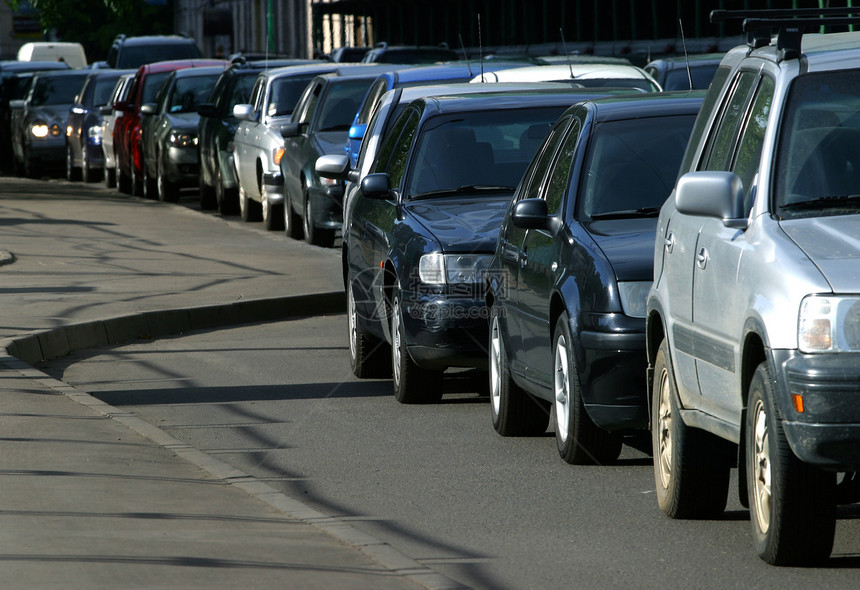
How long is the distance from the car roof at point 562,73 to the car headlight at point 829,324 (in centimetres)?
1073

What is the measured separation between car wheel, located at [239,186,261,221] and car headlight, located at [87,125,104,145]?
11095mm

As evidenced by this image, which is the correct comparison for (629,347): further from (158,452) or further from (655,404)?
(158,452)

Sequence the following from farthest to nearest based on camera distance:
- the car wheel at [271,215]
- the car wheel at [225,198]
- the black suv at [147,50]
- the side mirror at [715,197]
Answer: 1. the black suv at [147,50]
2. the car wheel at [225,198]
3. the car wheel at [271,215]
4. the side mirror at [715,197]

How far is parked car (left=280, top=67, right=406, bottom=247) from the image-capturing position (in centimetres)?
1966

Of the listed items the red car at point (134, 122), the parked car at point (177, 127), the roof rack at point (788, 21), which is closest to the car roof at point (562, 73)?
the roof rack at point (788, 21)

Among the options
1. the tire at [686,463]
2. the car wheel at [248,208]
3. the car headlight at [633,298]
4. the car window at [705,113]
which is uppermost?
the car window at [705,113]

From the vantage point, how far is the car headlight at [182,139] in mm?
27500

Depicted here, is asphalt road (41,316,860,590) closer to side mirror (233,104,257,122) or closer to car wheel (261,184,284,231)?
side mirror (233,104,257,122)

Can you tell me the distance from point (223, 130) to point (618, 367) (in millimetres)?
17288

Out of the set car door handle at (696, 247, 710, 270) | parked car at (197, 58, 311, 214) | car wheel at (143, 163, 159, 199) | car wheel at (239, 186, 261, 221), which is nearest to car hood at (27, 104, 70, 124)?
car wheel at (143, 163, 159, 199)

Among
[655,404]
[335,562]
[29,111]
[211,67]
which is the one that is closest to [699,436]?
[655,404]

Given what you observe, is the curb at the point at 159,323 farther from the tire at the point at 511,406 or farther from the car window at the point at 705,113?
the car window at the point at 705,113

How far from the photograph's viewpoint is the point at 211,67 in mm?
28828

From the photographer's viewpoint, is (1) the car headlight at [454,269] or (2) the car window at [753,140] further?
(1) the car headlight at [454,269]
